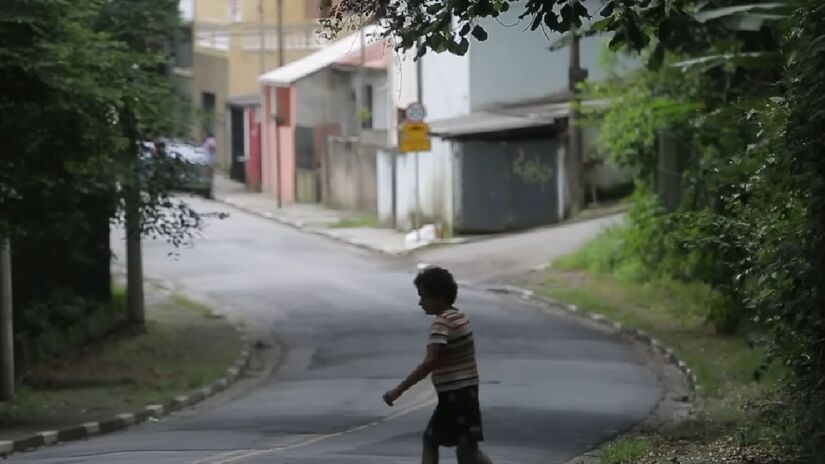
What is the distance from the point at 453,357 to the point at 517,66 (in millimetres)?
29848

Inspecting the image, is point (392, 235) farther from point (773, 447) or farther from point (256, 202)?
point (773, 447)

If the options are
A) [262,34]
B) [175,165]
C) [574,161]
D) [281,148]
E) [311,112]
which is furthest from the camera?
[262,34]

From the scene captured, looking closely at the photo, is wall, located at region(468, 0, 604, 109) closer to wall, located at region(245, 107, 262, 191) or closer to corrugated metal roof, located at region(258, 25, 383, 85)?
corrugated metal roof, located at region(258, 25, 383, 85)

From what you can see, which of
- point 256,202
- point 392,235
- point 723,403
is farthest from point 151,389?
point 256,202

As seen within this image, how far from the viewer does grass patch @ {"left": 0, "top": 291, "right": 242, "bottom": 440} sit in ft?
54.1

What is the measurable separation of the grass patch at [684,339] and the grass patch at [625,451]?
10 mm

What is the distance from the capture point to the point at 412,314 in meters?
25.4

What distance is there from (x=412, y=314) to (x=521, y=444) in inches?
518

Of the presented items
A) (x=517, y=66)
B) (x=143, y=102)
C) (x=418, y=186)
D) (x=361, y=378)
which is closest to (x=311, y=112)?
(x=517, y=66)

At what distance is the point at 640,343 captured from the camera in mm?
21734

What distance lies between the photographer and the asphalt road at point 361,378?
12.2 meters

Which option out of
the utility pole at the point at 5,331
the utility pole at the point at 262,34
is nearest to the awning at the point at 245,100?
the utility pole at the point at 262,34

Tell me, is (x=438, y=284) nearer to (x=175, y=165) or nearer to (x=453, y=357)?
(x=453, y=357)

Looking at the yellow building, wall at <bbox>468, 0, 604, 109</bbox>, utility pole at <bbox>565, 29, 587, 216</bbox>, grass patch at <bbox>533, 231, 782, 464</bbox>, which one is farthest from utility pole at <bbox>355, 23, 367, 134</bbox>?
grass patch at <bbox>533, 231, 782, 464</bbox>
